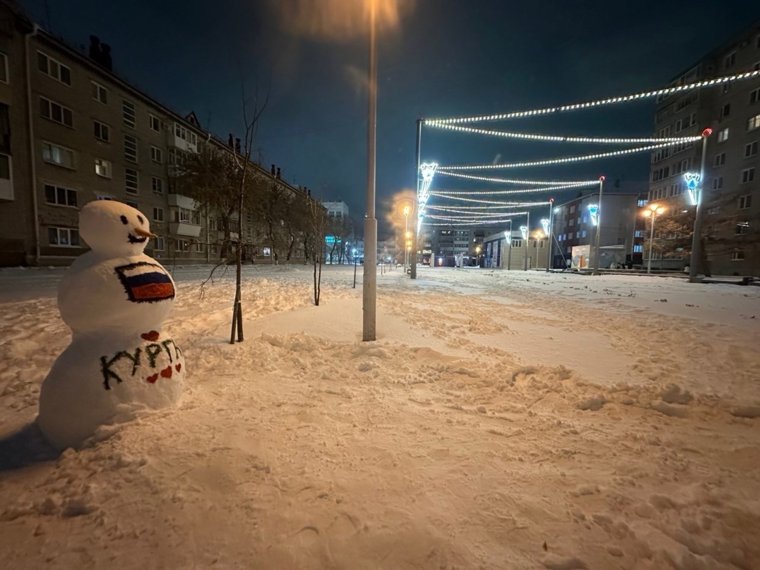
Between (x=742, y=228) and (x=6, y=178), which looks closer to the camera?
(x=6, y=178)

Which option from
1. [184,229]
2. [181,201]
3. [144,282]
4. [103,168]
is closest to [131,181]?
[103,168]

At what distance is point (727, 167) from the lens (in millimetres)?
30766

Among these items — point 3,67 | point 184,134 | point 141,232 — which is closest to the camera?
point 141,232

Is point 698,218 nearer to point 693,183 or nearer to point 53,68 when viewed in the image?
point 693,183

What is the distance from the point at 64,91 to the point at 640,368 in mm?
30622

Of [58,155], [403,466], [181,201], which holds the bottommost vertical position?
[403,466]

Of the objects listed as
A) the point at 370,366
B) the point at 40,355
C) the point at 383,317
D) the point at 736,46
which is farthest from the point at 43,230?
the point at 736,46

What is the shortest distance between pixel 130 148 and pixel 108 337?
96.9ft

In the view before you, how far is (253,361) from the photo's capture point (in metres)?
4.37

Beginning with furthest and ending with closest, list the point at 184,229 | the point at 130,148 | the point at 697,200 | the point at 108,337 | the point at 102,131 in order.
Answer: the point at 184,229
the point at 130,148
the point at 102,131
the point at 697,200
the point at 108,337

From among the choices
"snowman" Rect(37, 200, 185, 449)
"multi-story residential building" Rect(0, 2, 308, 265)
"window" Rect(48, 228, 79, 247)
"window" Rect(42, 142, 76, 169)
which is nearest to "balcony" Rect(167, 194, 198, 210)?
"multi-story residential building" Rect(0, 2, 308, 265)

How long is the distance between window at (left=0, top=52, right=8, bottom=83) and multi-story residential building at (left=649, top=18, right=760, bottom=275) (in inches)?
1866

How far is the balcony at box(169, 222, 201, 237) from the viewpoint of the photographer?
28017mm

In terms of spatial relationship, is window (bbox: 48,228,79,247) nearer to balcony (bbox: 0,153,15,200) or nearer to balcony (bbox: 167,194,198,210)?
balcony (bbox: 0,153,15,200)
